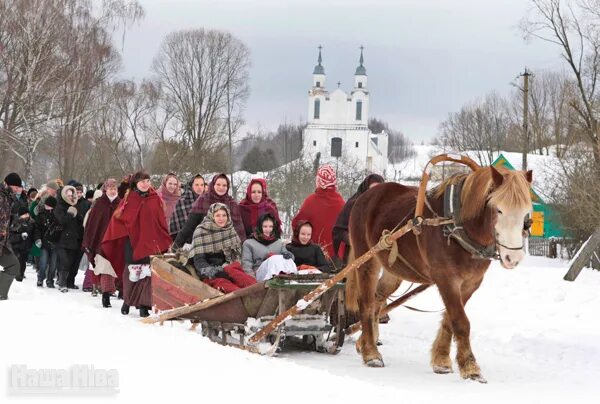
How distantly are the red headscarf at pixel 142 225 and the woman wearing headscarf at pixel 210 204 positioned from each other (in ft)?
2.74

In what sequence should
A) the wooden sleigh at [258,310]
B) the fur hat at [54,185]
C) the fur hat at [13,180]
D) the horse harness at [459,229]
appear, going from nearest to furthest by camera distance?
the horse harness at [459,229] → the wooden sleigh at [258,310] → the fur hat at [13,180] → the fur hat at [54,185]

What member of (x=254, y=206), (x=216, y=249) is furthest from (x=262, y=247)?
(x=254, y=206)

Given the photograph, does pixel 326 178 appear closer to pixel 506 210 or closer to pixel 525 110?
pixel 506 210

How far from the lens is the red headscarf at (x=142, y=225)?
10.3 meters

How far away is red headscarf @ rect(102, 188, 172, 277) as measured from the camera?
10.3 meters

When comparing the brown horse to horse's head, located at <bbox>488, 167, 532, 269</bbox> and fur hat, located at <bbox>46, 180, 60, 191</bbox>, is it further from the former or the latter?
fur hat, located at <bbox>46, 180, 60, 191</bbox>

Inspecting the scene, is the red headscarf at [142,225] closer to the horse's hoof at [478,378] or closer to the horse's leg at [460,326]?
the horse's leg at [460,326]

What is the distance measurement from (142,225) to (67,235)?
13.7 feet

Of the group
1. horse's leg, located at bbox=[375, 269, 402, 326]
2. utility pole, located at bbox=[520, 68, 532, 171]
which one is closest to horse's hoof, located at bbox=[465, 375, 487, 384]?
horse's leg, located at bbox=[375, 269, 402, 326]

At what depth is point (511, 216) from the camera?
5645mm

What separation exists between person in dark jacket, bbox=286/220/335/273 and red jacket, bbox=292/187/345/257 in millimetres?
1178

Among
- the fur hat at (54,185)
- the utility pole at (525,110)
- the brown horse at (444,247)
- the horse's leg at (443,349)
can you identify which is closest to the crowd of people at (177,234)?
the fur hat at (54,185)

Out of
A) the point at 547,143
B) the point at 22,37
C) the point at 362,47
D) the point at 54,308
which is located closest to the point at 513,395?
the point at 54,308

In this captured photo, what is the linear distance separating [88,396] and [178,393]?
0.49 m
